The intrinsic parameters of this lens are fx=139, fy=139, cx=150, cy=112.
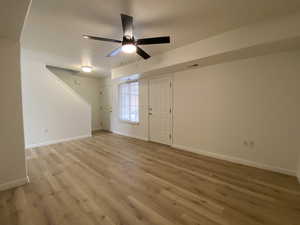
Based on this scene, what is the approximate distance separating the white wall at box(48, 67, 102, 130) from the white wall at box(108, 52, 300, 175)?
4.24 meters

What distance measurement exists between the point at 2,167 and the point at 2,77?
1356mm

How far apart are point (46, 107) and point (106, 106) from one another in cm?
253

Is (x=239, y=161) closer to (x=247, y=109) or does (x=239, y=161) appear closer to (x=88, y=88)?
(x=247, y=109)

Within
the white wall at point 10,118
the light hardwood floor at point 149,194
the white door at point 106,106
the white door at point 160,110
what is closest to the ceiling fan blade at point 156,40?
the white wall at point 10,118

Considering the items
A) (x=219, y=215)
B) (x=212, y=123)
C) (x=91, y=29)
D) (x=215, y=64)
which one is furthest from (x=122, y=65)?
(x=219, y=215)

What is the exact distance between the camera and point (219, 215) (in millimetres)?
1615

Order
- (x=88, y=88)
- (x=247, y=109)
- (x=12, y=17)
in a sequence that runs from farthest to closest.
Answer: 1. (x=88, y=88)
2. (x=247, y=109)
3. (x=12, y=17)

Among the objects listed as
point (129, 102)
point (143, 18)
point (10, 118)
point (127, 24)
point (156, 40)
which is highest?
point (143, 18)

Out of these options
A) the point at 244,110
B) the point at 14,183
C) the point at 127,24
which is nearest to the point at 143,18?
the point at 127,24

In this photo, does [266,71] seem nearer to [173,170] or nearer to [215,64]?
[215,64]

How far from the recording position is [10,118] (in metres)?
2.14

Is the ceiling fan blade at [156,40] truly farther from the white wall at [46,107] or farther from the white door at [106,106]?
the white door at [106,106]

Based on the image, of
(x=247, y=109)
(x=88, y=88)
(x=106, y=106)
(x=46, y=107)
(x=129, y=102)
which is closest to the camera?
(x=247, y=109)

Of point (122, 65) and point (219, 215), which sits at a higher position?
point (122, 65)
